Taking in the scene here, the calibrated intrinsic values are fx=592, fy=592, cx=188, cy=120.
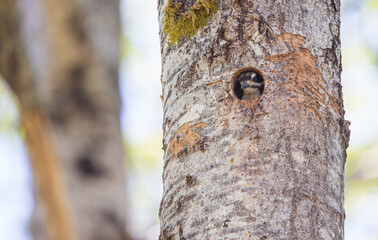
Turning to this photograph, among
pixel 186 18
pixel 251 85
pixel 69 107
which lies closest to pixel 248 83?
pixel 251 85

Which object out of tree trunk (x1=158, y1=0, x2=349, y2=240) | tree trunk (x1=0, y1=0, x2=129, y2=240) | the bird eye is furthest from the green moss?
tree trunk (x1=0, y1=0, x2=129, y2=240)

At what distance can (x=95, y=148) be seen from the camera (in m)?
1.38

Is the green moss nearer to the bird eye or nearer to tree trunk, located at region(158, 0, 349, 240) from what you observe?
tree trunk, located at region(158, 0, 349, 240)

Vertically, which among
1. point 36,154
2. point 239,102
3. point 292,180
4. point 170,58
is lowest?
point 36,154

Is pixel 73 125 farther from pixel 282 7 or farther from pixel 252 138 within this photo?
pixel 282 7

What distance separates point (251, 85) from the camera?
233 cm

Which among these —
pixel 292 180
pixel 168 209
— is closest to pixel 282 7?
pixel 292 180

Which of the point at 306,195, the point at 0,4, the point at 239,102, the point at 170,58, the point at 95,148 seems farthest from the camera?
the point at 170,58

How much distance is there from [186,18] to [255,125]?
1.92ft

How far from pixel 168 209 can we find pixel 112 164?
0.97 metres

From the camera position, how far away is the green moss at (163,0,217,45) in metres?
2.42

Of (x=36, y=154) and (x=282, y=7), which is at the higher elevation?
(x=282, y=7)

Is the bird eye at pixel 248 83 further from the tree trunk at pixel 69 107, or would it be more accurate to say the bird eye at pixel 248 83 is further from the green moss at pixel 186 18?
the tree trunk at pixel 69 107

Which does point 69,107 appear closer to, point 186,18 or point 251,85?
point 251,85
